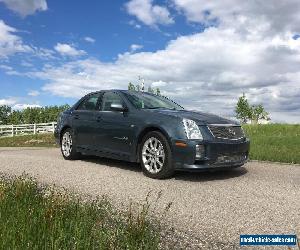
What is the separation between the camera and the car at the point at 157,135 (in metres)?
7.31

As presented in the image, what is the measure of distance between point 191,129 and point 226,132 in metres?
0.74

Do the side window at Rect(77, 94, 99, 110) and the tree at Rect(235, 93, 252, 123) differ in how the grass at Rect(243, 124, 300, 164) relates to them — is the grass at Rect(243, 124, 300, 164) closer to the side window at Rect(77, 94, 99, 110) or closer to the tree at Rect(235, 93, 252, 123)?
the side window at Rect(77, 94, 99, 110)

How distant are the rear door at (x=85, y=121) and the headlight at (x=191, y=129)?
2.66 metres

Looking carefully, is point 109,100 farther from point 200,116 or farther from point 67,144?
point 200,116

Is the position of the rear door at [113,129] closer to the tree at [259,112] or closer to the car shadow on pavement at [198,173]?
the car shadow on pavement at [198,173]

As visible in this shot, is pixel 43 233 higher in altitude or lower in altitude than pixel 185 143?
lower

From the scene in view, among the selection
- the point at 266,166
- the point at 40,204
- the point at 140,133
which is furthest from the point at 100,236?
the point at 266,166

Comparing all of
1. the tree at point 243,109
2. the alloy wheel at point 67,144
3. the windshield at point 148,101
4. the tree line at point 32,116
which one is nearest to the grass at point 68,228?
the windshield at point 148,101

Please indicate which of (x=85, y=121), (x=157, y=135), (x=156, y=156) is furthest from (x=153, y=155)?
(x=85, y=121)

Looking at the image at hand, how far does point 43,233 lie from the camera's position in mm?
3818

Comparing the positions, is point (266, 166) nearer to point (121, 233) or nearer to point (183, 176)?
point (183, 176)

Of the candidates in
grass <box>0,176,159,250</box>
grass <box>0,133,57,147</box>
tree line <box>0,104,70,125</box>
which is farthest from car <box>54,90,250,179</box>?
tree line <box>0,104,70,125</box>

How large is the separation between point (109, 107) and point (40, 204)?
451 cm

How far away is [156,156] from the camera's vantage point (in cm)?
768
